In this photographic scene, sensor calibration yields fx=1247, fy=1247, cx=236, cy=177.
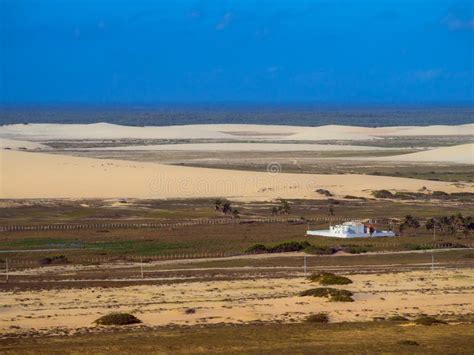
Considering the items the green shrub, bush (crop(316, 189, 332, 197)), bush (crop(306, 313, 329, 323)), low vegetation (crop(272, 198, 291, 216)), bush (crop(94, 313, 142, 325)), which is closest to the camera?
bush (crop(94, 313, 142, 325))

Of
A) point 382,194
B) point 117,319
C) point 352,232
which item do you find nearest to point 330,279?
point 117,319

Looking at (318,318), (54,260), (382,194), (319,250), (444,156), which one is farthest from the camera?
(444,156)

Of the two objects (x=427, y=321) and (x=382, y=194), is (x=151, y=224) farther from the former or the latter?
(x=427, y=321)

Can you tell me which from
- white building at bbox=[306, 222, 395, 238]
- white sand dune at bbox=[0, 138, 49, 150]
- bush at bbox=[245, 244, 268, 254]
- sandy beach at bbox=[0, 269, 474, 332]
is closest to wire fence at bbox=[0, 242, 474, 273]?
bush at bbox=[245, 244, 268, 254]

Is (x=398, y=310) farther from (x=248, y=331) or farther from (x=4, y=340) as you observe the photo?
(x=4, y=340)

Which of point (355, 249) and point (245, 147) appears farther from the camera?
point (245, 147)

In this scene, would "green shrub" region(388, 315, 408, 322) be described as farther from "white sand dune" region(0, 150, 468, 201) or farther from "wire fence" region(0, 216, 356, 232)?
"white sand dune" region(0, 150, 468, 201)

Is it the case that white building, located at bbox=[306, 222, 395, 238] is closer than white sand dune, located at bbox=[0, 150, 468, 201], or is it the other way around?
white building, located at bbox=[306, 222, 395, 238]
